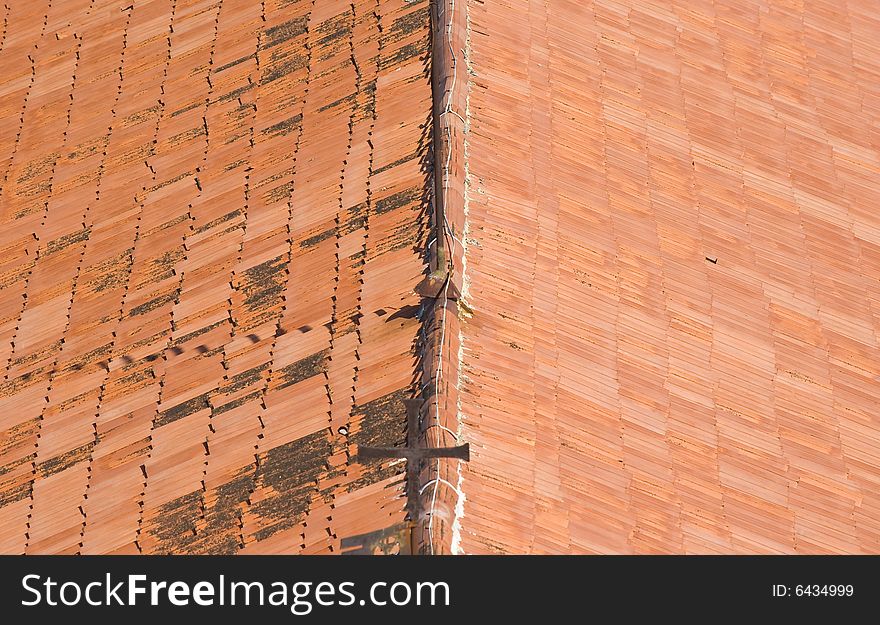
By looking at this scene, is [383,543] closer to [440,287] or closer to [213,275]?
[440,287]

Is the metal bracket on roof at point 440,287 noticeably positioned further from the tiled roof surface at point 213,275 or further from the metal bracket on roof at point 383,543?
the metal bracket on roof at point 383,543

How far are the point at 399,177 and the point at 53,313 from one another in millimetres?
5551

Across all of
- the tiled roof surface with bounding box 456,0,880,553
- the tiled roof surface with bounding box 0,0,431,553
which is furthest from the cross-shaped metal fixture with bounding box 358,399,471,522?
the tiled roof surface with bounding box 456,0,880,553

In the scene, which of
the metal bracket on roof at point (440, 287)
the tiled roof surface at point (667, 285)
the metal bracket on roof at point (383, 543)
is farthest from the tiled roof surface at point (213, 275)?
the tiled roof surface at point (667, 285)

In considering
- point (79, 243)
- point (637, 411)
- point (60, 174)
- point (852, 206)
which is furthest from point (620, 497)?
point (60, 174)

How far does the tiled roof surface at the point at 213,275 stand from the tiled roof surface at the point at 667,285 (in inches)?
48.2

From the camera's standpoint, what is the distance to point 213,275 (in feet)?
69.8

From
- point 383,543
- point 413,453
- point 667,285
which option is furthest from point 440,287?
point 667,285

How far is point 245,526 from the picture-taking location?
18297mm

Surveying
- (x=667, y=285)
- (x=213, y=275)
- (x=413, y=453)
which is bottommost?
(x=413, y=453)

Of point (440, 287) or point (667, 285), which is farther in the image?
point (667, 285)

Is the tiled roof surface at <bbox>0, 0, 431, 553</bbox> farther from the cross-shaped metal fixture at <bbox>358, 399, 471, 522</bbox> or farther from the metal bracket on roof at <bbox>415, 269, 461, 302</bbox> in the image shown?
the metal bracket on roof at <bbox>415, 269, 461, 302</bbox>

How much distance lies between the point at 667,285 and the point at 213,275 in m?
6.23

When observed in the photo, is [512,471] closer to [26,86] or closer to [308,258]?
[308,258]
